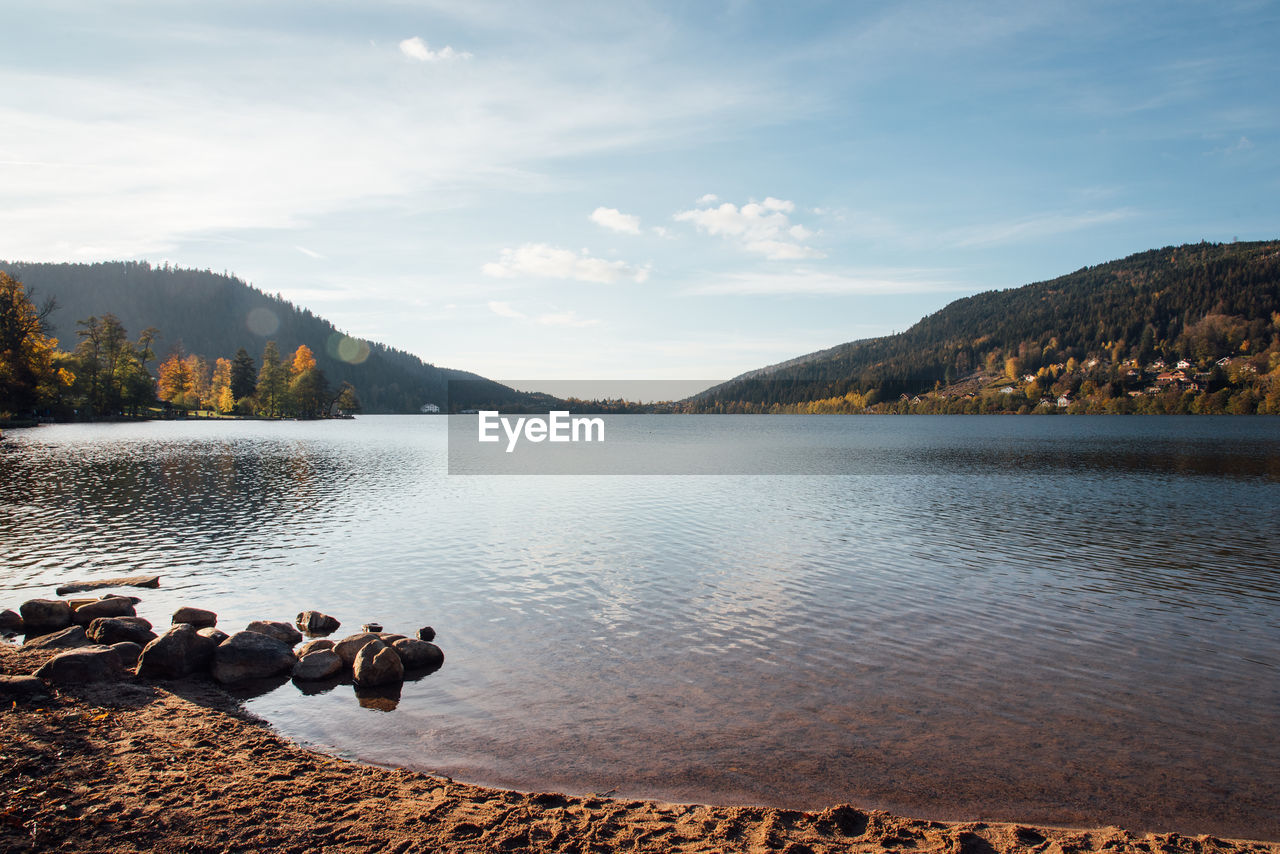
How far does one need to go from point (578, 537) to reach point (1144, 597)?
76.4 ft

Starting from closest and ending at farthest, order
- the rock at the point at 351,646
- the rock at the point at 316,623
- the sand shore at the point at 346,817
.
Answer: the sand shore at the point at 346,817
the rock at the point at 351,646
the rock at the point at 316,623

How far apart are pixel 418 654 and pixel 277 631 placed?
166 inches

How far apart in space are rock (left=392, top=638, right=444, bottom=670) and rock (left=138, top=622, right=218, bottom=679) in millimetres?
4385

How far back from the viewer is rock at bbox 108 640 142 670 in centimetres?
1499

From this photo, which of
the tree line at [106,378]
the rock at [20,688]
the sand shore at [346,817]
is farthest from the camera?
the tree line at [106,378]

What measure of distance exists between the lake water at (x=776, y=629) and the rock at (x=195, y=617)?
1.03m

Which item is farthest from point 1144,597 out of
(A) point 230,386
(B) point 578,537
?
(A) point 230,386

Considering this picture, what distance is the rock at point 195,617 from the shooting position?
711 inches

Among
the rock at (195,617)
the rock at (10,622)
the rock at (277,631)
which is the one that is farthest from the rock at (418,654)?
the rock at (10,622)

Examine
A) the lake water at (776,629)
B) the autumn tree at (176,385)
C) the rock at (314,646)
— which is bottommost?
the lake water at (776,629)

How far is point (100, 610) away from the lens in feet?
59.8

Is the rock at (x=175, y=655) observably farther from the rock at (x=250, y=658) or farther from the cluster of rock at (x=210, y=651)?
the rock at (x=250, y=658)

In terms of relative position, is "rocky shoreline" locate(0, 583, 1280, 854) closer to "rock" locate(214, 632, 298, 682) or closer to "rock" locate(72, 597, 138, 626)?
"rock" locate(214, 632, 298, 682)

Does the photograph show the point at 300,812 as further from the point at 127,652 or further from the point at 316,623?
the point at 316,623
